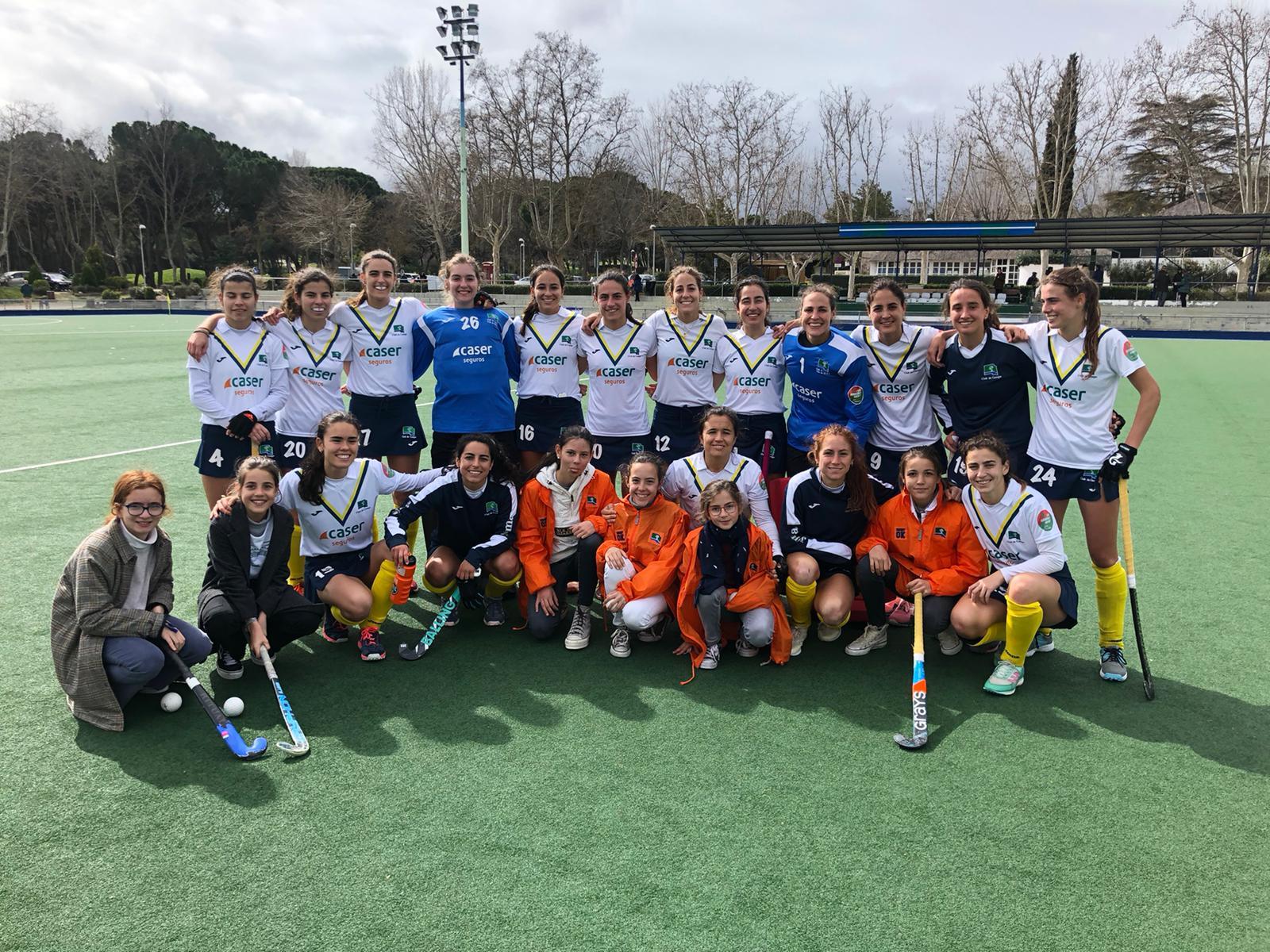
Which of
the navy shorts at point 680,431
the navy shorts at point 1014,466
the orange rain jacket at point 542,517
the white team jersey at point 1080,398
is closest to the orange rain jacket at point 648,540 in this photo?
the orange rain jacket at point 542,517

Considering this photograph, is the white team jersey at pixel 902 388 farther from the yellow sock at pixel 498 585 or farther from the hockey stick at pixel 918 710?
the yellow sock at pixel 498 585

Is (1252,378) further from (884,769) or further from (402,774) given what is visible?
(402,774)

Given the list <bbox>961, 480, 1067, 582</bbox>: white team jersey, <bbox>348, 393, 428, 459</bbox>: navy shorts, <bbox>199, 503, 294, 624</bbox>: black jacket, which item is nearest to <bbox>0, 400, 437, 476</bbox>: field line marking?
<bbox>348, 393, 428, 459</bbox>: navy shorts

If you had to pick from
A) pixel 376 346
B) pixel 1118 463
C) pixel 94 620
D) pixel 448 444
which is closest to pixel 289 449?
pixel 376 346

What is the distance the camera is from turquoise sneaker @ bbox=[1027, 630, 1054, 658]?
4352 mm

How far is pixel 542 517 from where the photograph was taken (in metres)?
4.67

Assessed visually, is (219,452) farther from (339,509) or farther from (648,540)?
(648,540)

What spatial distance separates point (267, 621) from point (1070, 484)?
3.87 metres

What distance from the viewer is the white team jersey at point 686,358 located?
207 inches

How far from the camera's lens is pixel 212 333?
15.8 feet

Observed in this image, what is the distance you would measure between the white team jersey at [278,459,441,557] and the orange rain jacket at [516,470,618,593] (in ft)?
2.58

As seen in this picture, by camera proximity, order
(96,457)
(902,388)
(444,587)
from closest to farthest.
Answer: (444,587)
(902,388)
(96,457)

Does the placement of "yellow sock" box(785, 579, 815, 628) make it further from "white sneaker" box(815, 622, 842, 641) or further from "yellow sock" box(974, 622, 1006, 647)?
"yellow sock" box(974, 622, 1006, 647)

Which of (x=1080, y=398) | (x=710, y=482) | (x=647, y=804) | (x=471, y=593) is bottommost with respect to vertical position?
(x=647, y=804)
